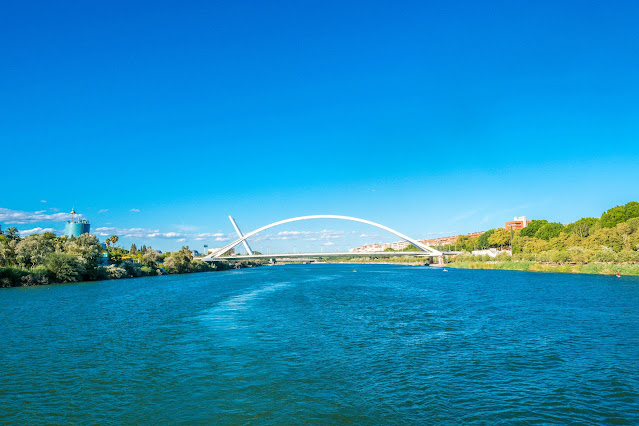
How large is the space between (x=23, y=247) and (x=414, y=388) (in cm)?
5255

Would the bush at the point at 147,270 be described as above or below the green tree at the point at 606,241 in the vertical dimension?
below

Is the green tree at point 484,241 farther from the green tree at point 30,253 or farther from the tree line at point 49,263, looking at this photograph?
the green tree at point 30,253

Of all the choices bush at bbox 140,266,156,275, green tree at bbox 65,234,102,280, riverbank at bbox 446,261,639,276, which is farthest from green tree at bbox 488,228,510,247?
green tree at bbox 65,234,102,280

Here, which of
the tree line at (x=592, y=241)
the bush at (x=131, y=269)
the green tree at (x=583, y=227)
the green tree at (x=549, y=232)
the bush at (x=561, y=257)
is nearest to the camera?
the tree line at (x=592, y=241)

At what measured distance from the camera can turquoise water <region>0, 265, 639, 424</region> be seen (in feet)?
26.0

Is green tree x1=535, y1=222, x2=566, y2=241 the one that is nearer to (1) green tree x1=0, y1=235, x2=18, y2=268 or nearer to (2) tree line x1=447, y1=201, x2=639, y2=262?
(2) tree line x1=447, y1=201, x2=639, y2=262

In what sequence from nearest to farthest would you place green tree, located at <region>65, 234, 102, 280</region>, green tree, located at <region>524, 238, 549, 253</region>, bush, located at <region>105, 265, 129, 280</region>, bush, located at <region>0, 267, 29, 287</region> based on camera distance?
bush, located at <region>0, 267, 29, 287</region> < green tree, located at <region>65, 234, 102, 280</region> < bush, located at <region>105, 265, 129, 280</region> < green tree, located at <region>524, 238, 549, 253</region>


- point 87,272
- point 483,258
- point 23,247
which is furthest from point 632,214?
point 23,247

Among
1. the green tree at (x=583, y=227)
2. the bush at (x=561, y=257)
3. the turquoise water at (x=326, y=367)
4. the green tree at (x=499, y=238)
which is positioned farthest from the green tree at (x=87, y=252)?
the green tree at (x=499, y=238)

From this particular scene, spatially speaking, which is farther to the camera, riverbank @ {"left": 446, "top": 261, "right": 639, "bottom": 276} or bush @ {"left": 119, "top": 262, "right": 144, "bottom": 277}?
bush @ {"left": 119, "top": 262, "right": 144, "bottom": 277}

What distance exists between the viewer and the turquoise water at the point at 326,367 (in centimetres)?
793

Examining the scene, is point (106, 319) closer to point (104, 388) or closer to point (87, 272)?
point (104, 388)

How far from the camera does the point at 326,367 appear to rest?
428 inches

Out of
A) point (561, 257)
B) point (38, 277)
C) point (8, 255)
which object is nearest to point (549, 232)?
point (561, 257)
